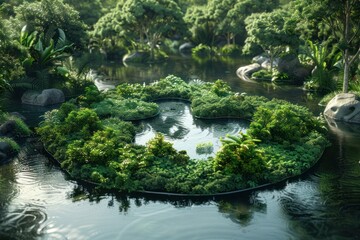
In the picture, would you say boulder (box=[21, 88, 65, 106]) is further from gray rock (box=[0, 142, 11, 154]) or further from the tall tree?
the tall tree

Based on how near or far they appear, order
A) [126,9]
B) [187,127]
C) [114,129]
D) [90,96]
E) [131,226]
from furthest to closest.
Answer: [126,9] → [90,96] → [187,127] → [114,129] → [131,226]

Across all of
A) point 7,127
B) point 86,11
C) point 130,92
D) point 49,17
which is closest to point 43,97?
point 130,92

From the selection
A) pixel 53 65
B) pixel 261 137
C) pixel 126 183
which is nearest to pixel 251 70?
pixel 53 65

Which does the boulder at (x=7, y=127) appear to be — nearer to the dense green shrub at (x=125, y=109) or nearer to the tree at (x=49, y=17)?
the dense green shrub at (x=125, y=109)

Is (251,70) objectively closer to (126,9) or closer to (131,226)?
(126,9)

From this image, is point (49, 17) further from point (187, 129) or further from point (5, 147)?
point (5, 147)

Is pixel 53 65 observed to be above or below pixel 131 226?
above
